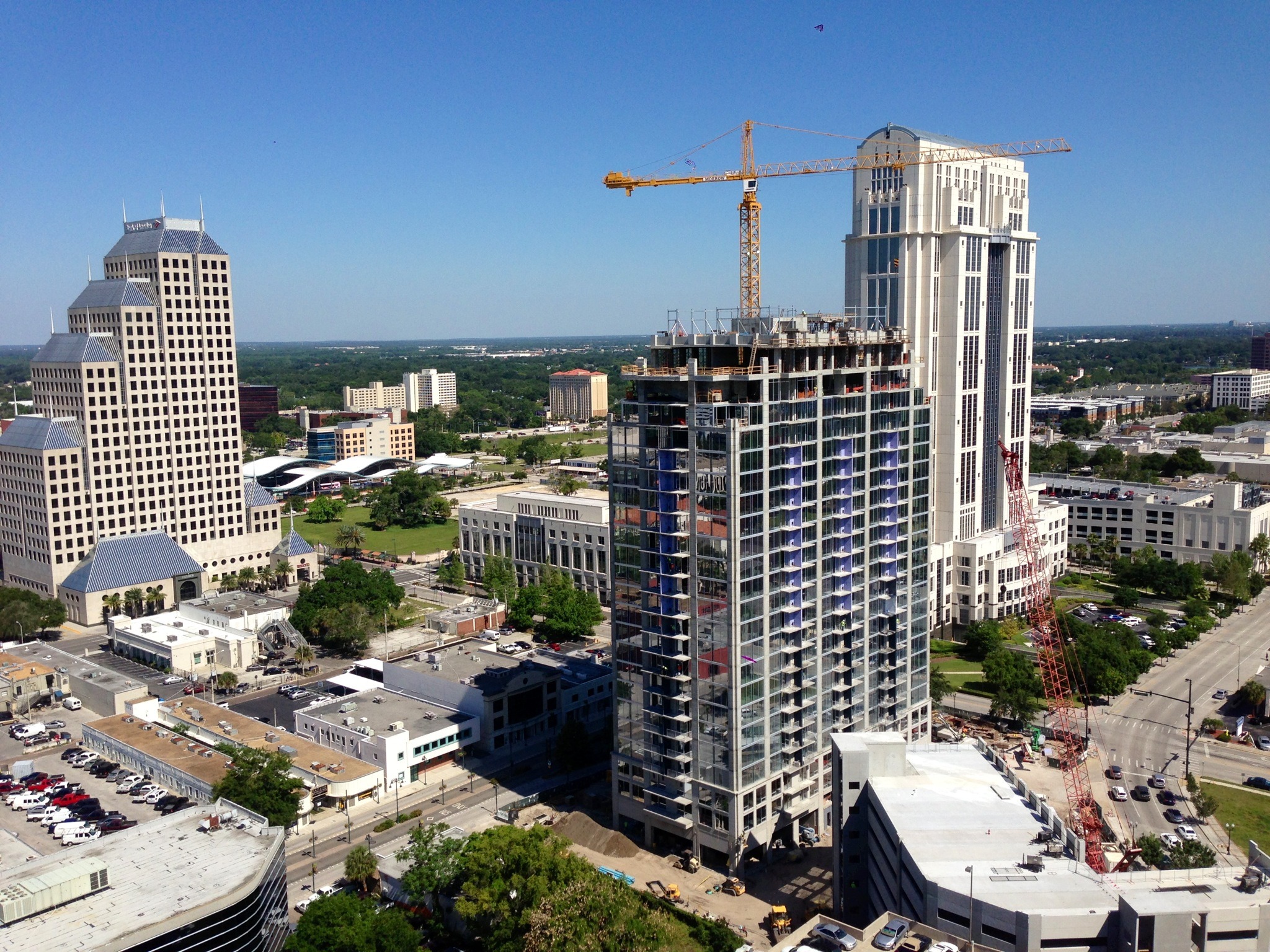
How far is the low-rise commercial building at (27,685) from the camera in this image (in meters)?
88.1

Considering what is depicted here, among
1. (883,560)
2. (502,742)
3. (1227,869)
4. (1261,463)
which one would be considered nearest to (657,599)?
(883,560)

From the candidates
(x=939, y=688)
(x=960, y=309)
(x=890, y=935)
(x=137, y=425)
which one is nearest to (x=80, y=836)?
(x=890, y=935)

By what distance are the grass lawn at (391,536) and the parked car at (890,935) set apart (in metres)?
117

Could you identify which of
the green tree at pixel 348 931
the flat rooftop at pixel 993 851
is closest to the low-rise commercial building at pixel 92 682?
the green tree at pixel 348 931

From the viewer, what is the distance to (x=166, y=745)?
76.9 m

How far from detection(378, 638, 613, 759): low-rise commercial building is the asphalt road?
37.2m

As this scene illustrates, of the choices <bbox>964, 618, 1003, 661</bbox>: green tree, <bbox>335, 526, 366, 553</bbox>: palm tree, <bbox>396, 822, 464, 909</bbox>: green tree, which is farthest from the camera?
<bbox>335, 526, 366, 553</bbox>: palm tree

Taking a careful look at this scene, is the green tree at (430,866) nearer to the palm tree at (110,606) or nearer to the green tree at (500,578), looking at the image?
the green tree at (500,578)

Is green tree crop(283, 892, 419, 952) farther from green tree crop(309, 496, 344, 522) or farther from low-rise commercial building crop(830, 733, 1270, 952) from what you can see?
green tree crop(309, 496, 344, 522)

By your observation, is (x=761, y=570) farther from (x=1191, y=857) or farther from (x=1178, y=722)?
(x=1178, y=722)

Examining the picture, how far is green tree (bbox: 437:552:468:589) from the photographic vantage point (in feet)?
414

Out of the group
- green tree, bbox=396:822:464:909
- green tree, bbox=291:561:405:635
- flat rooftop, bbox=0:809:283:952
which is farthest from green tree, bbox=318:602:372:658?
flat rooftop, bbox=0:809:283:952

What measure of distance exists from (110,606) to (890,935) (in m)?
99.7

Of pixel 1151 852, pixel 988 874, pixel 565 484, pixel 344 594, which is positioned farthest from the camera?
pixel 565 484
